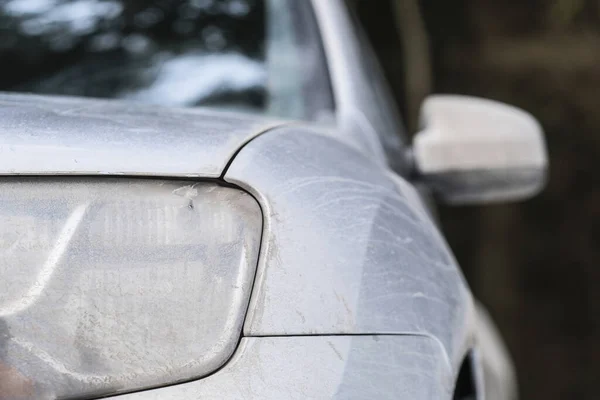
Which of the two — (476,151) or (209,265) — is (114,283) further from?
(476,151)

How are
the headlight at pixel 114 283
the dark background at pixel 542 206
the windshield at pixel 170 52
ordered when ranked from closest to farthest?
the headlight at pixel 114 283
the windshield at pixel 170 52
the dark background at pixel 542 206

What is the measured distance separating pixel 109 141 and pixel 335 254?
0.30m

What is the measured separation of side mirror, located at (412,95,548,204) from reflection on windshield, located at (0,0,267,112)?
1.24 feet

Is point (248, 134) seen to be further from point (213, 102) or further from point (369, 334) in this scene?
point (213, 102)

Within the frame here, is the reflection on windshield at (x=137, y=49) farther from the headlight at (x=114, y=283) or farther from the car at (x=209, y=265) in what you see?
the headlight at (x=114, y=283)

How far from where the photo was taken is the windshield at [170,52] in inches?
63.2

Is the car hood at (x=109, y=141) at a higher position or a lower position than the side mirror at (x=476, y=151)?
higher

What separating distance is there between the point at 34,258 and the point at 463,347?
60 cm

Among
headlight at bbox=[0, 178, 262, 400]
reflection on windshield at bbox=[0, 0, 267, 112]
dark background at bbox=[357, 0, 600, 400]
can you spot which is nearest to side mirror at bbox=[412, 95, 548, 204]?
reflection on windshield at bbox=[0, 0, 267, 112]

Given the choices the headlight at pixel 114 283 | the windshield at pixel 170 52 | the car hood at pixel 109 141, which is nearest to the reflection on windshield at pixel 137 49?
the windshield at pixel 170 52

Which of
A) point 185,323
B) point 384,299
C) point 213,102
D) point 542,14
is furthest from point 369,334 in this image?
point 542,14

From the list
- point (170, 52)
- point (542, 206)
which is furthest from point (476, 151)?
point (542, 206)

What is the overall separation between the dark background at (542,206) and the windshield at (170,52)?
355cm

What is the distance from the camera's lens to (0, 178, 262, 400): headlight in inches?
33.3
